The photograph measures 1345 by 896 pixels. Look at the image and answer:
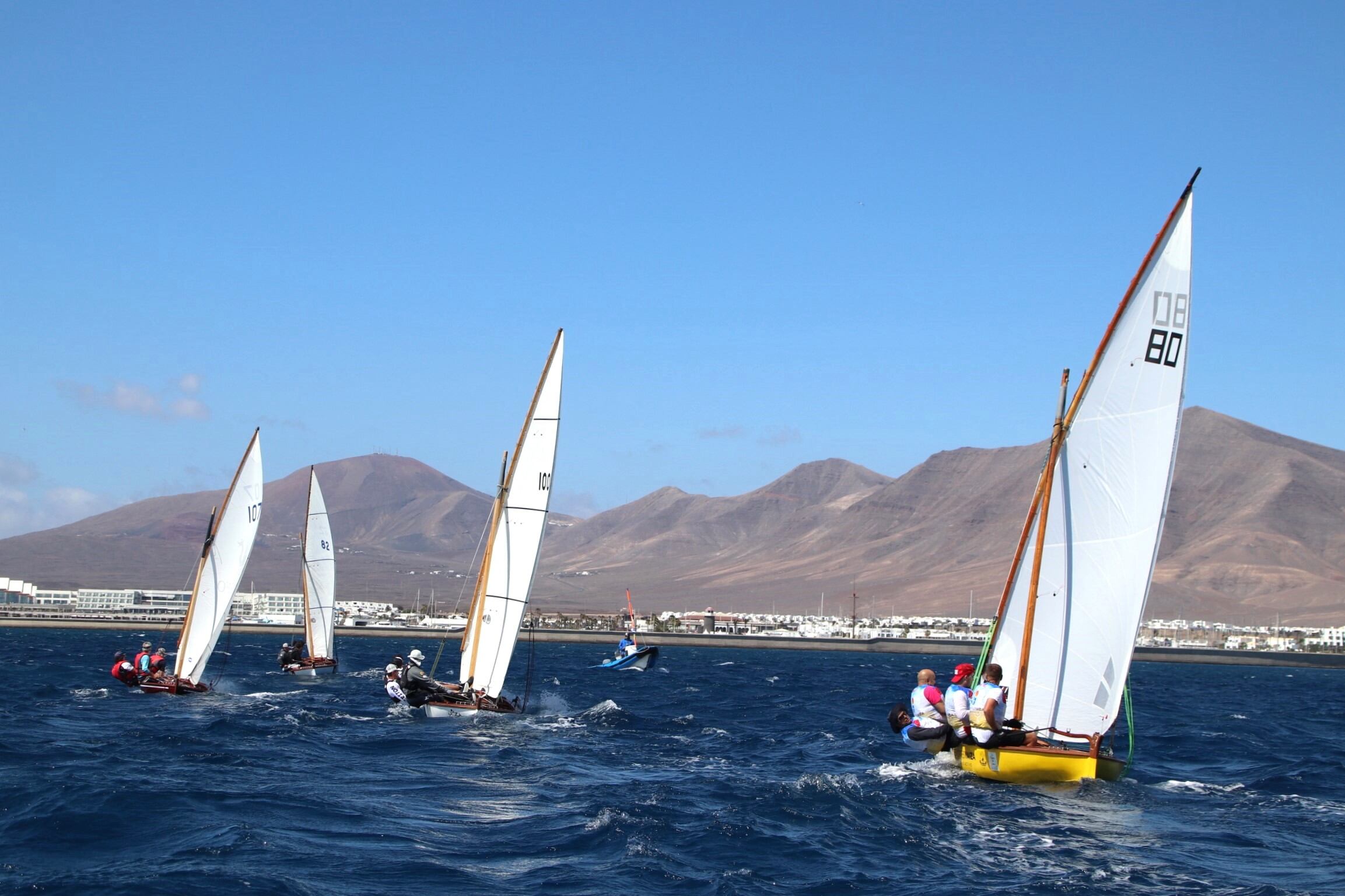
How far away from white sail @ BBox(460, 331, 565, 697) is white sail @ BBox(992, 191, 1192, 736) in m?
16.3

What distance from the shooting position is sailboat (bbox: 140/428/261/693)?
48.9 metres

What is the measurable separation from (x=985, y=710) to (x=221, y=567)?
32.7m

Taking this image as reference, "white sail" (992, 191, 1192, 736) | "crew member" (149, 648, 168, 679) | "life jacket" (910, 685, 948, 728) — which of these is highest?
"white sail" (992, 191, 1192, 736)

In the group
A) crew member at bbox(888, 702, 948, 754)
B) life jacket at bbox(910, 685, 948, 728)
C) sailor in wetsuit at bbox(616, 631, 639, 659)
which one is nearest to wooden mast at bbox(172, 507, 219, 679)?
crew member at bbox(888, 702, 948, 754)

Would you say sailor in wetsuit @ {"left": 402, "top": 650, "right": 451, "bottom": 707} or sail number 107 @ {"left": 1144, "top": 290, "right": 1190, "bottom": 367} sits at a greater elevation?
sail number 107 @ {"left": 1144, "top": 290, "right": 1190, "bottom": 367}

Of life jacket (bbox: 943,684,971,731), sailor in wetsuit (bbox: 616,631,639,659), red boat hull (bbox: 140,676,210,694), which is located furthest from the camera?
sailor in wetsuit (bbox: 616,631,639,659)

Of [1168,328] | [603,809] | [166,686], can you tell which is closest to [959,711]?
[603,809]

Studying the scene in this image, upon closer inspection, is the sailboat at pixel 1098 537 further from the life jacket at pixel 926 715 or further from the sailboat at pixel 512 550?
the sailboat at pixel 512 550

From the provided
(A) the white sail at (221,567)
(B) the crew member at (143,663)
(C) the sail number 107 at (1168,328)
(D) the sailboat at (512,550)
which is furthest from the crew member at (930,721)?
(B) the crew member at (143,663)

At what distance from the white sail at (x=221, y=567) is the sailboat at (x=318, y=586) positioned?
58.4 feet

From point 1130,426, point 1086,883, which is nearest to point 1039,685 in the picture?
point 1130,426

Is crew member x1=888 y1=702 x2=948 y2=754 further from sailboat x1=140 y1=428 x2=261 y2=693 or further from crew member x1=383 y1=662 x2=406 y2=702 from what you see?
sailboat x1=140 y1=428 x2=261 y2=693

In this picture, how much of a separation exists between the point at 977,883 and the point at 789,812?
5.80 m

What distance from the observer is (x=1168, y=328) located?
86.1 feet
